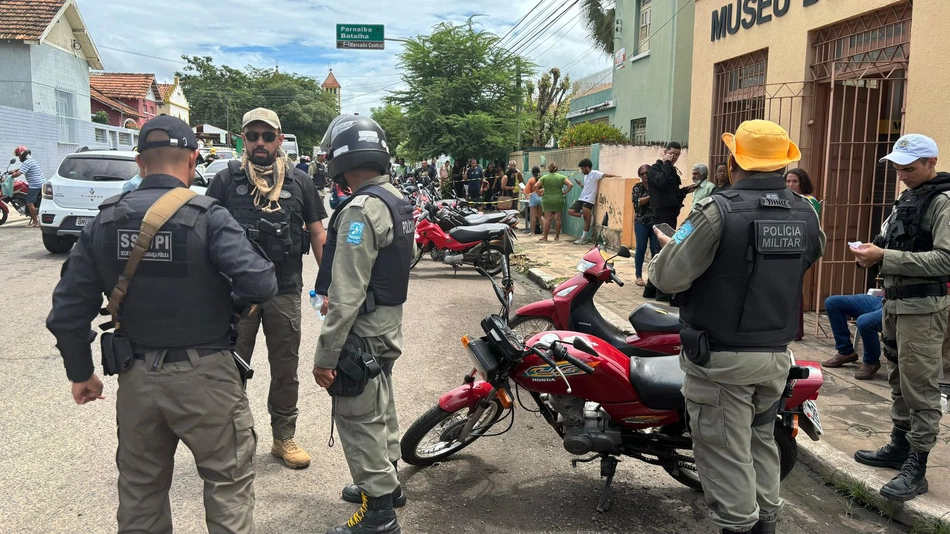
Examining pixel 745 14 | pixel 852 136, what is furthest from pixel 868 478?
pixel 745 14

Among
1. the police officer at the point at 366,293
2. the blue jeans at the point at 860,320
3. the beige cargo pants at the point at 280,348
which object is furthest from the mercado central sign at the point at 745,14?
the beige cargo pants at the point at 280,348

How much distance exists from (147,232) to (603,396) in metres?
2.20

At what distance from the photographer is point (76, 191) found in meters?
10.9

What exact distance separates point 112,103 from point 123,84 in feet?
18.7

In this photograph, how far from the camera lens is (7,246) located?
12.3m

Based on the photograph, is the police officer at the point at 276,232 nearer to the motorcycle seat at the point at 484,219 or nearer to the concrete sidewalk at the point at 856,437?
the concrete sidewalk at the point at 856,437

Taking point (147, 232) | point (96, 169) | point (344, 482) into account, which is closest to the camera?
point (147, 232)

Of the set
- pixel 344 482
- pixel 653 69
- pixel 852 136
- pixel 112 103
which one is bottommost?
pixel 344 482

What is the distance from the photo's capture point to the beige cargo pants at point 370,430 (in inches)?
124

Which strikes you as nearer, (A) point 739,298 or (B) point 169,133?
(B) point 169,133

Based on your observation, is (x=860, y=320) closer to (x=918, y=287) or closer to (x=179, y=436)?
(x=918, y=287)

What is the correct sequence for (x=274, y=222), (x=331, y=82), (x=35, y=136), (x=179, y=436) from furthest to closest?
(x=331, y=82), (x=35, y=136), (x=274, y=222), (x=179, y=436)

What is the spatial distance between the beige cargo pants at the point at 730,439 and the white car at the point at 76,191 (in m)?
9.51

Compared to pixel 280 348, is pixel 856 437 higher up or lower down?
lower down
